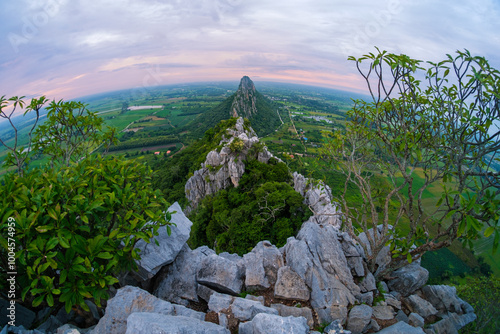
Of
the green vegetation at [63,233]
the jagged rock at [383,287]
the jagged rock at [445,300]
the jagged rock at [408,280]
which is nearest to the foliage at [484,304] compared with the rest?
the jagged rock at [445,300]

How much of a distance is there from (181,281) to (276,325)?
16.6 feet

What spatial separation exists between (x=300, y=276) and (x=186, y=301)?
16.1 ft

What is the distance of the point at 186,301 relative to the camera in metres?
8.74

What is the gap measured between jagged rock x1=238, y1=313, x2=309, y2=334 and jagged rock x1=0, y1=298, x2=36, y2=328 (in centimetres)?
607

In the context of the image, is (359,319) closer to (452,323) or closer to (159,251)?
(452,323)

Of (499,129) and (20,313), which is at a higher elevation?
(499,129)

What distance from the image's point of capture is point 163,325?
493 centimetres

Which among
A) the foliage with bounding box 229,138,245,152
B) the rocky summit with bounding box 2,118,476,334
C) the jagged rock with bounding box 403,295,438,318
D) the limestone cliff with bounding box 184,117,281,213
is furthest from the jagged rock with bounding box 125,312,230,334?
the foliage with bounding box 229,138,245,152

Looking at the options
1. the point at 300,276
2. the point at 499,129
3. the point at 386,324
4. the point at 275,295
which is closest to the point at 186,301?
the point at 275,295

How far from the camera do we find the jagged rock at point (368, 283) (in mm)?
9255

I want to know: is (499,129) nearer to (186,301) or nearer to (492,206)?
(492,206)

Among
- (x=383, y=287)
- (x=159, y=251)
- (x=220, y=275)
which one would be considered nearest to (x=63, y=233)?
(x=159, y=251)

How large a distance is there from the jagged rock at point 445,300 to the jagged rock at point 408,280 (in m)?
0.43

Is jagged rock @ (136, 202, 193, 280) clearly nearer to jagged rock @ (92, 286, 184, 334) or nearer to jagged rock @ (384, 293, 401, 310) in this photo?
jagged rock @ (92, 286, 184, 334)
